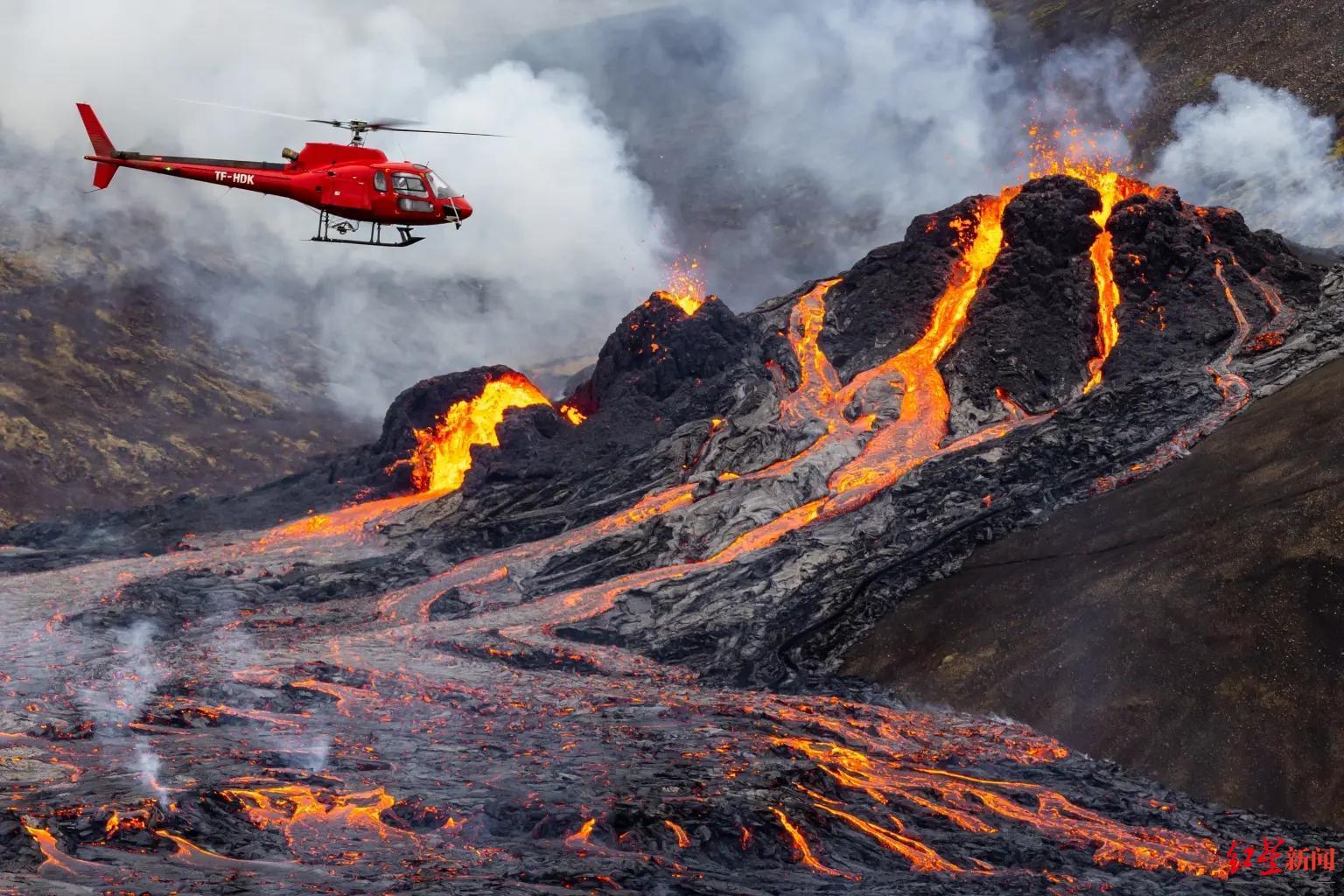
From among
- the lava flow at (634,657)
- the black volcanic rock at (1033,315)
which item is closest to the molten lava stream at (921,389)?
the lava flow at (634,657)

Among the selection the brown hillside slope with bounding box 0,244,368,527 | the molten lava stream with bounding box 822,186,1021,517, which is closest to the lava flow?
the molten lava stream with bounding box 822,186,1021,517

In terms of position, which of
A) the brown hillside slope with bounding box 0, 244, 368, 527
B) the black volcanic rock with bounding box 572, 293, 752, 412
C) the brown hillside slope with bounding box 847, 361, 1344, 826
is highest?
the brown hillside slope with bounding box 0, 244, 368, 527

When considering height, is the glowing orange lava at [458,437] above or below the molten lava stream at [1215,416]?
above

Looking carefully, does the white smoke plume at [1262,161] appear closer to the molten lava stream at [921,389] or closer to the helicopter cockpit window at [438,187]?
the molten lava stream at [921,389]

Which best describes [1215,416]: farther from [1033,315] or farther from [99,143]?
[99,143]

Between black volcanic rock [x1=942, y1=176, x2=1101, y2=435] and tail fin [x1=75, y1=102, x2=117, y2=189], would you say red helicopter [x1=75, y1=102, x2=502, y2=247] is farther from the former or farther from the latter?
black volcanic rock [x1=942, y1=176, x2=1101, y2=435]

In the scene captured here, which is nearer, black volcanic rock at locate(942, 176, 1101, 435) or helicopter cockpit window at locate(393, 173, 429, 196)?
helicopter cockpit window at locate(393, 173, 429, 196)

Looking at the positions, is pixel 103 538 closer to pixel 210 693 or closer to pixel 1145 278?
pixel 210 693
